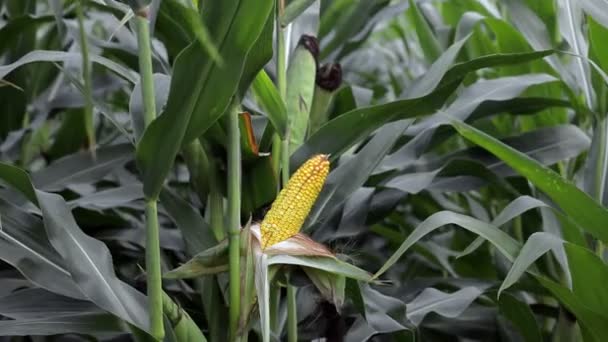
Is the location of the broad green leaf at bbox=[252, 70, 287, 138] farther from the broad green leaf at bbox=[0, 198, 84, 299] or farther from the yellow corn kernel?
the broad green leaf at bbox=[0, 198, 84, 299]

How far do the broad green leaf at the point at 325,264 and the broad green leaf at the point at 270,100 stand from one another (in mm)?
150

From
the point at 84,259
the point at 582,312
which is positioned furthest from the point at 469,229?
the point at 84,259

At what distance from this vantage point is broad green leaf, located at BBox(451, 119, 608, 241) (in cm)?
89

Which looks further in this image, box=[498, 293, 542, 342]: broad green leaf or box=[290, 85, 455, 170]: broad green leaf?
box=[498, 293, 542, 342]: broad green leaf

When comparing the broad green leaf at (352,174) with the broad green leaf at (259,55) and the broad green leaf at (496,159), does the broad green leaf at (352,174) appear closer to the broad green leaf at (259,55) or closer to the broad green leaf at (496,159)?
the broad green leaf at (496,159)

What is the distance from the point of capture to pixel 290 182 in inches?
31.5

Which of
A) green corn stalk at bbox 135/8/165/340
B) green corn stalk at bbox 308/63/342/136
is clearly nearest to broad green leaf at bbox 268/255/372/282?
green corn stalk at bbox 135/8/165/340

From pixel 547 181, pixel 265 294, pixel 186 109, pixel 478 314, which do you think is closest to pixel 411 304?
pixel 478 314

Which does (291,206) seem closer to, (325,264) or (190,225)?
(325,264)

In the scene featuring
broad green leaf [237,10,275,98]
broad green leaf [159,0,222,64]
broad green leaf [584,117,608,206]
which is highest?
broad green leaf [159,0,222,64]

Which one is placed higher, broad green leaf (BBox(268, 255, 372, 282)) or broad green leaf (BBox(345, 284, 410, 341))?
broad green leaf (BBox(268, 255, 372, 282))

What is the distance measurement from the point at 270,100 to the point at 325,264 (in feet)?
0.57

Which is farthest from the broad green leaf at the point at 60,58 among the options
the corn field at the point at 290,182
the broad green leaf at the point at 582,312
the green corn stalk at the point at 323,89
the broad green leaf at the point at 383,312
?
the broad green leaf at the point at 582,312

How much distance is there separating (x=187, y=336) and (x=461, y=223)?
0.29 m
